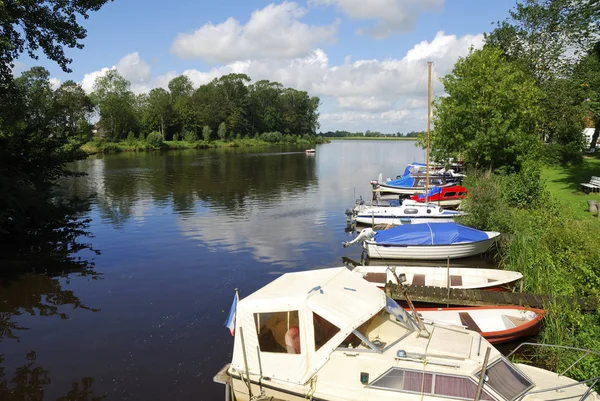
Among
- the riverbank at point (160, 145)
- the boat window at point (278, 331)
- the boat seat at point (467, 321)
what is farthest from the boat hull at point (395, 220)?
the riverbank at point (160, 145)

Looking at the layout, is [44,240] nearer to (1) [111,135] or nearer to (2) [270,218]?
(2) [270,218]

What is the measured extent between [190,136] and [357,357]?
12711 cm

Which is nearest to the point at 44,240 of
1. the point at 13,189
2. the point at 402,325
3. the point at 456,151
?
the point at 13,189

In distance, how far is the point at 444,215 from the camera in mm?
30234

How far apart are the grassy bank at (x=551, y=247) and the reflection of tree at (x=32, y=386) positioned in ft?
44.0

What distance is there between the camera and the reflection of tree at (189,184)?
4134 centimetres

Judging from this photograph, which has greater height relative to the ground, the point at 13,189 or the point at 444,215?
the point at 13,189

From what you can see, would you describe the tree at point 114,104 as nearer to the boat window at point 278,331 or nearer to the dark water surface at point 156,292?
the dark water surface at point 156,292

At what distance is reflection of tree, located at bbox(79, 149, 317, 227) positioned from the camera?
1628 inches

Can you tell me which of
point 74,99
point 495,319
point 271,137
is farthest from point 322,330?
point 271,137

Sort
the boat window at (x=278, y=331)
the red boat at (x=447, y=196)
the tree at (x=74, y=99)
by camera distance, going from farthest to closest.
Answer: the tree at (x=74, y=99) < the red boat at (x=447, y=196) < the boat window at (x=278, y=331)

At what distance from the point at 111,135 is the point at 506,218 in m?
118

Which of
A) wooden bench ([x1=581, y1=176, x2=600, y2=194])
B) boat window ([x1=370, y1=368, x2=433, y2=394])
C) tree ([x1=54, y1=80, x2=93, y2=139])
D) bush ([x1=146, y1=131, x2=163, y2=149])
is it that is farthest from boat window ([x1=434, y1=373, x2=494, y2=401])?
bush ([x1=146, y1=131, x2=163, y2=149])

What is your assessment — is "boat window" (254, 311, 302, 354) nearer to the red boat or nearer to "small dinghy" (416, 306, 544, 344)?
"small dinghy" (416, 306, 544, 344)
